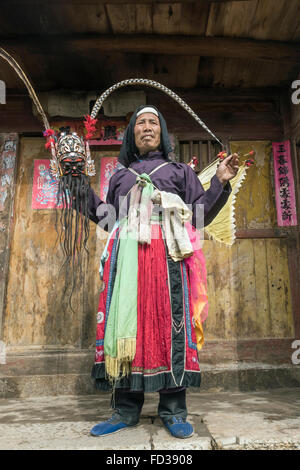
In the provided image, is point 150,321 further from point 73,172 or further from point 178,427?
point 73,172

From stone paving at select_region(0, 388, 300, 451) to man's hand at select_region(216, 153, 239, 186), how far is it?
1.49 m

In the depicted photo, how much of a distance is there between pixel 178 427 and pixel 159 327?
53 centimetres

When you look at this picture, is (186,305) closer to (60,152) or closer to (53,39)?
(60,152)

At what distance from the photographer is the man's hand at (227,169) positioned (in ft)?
7.57

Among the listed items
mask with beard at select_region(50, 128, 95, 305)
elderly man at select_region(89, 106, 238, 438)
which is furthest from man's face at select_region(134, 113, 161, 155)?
mask with beard at select_region(50, 128, 95, 305)

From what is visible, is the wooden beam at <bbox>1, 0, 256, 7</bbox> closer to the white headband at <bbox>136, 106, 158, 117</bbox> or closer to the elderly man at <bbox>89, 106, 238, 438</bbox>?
the white headband at <bbox>136, 106, 158, 117</bbox>

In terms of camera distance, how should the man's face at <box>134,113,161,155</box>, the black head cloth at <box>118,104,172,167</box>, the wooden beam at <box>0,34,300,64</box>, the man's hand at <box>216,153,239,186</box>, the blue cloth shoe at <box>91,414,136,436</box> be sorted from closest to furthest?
the blue cloth shoe at <box>91,414,136,436</box>
the man's hand at <box>216,153,239,186</box>
the man's face at <box>134,113,161,155</box>
the black head cloth at <box>118,104,172,167</box>
the wooden beam at <box>0,34,300,64</box>

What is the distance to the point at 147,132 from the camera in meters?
2.54

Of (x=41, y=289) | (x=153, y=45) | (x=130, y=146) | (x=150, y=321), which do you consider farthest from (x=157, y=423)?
(x=153, y=45)

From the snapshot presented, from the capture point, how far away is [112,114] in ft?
12.8

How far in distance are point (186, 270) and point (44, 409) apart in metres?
1.69

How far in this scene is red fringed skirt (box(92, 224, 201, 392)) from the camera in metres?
2.04
